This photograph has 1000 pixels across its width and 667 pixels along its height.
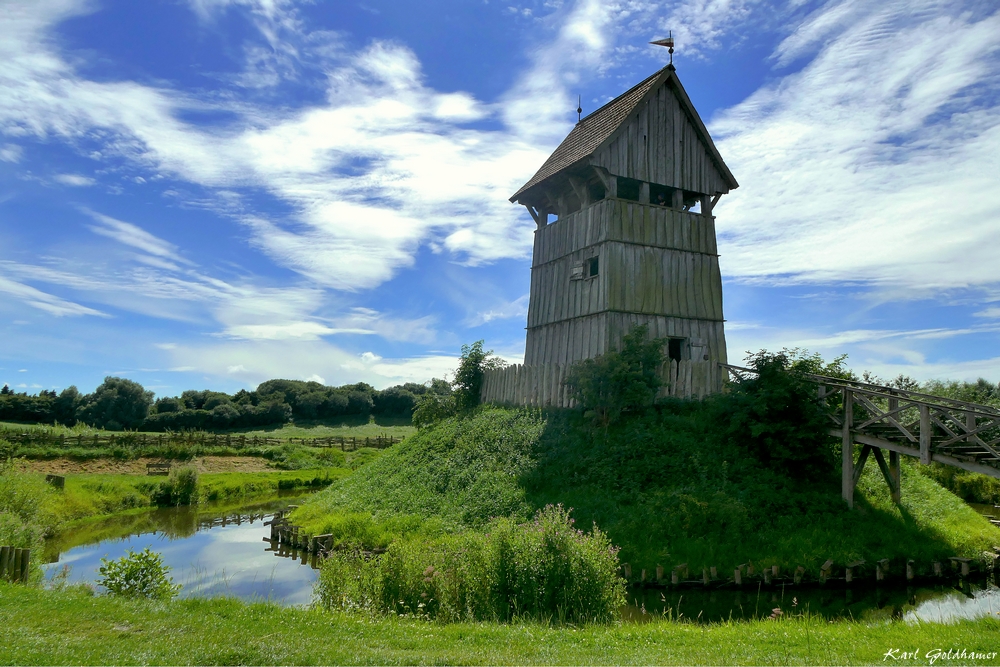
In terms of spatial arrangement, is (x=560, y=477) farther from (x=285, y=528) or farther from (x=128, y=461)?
(x=128, y=461)

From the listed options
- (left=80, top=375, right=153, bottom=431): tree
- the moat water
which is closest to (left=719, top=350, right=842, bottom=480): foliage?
the moat water

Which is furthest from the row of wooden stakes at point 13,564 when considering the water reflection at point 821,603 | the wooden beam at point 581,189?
the wooden beam at point 581,189

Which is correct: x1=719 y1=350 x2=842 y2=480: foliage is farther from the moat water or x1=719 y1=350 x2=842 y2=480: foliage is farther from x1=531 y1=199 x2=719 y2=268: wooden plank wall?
x1=531 y1=199 x2=719 y2=268: wooden plank wall

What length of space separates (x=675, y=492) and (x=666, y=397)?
5.31 meters

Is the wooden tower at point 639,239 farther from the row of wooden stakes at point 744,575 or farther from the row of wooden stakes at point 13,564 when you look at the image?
the row of wooden stakes at point 13,564

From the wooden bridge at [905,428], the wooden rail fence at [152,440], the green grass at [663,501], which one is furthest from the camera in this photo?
the wooden rail fence at [152,440]

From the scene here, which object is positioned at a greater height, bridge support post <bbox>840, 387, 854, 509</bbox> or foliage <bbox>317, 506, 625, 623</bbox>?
bridge support post <bbox>840, 387, 854, 509</bbox>

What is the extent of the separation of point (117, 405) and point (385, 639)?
70845mm

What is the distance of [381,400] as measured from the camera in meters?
86.3

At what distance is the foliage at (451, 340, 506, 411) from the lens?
97.5 feet

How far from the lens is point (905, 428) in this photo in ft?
54.5

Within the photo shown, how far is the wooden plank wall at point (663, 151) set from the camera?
2520cm

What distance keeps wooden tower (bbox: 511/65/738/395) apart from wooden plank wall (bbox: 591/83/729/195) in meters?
0.04

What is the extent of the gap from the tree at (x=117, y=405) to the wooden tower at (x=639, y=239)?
57262mm
